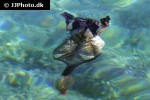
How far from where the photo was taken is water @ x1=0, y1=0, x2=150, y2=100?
16.8 ft

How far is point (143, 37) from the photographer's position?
242 inches

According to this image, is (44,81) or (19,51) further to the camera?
(19,51)

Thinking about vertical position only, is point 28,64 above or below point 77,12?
below

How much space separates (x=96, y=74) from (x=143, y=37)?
4.49 ft

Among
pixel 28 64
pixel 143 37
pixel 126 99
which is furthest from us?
pixel 143 37

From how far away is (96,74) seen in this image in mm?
5359

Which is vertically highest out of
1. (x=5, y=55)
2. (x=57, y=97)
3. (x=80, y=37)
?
(x=80, y=37)

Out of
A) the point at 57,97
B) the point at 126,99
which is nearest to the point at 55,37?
the point at 57,97

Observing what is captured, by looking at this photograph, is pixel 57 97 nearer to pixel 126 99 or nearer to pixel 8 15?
pixel 126 99

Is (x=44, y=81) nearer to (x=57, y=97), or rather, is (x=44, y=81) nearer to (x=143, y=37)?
(x=57, y=97)

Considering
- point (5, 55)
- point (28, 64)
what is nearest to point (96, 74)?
point (28, 64)

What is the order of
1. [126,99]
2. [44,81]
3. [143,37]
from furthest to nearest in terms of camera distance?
[143,37] < [44,81] < [126,99]

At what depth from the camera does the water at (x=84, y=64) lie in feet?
16.8

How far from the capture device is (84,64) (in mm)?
5520
